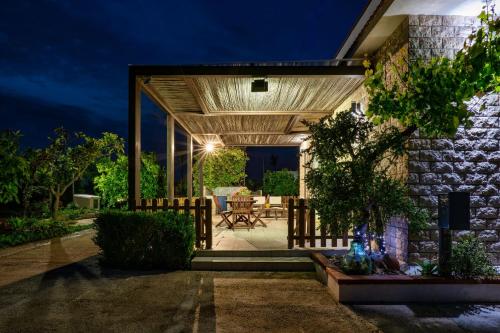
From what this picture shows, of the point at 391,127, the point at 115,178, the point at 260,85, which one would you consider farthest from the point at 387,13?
the point at 115,178

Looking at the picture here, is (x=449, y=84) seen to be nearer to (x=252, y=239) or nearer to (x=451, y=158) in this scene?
(x=451, y=158)

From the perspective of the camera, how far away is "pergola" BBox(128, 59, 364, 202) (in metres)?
6.14

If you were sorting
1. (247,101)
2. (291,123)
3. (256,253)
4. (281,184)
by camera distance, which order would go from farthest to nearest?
1. (281,184)
2. (291,123)
3. (247,101)
4. (256,253)

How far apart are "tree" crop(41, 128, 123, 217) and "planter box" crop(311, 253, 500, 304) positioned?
1108 centimetres

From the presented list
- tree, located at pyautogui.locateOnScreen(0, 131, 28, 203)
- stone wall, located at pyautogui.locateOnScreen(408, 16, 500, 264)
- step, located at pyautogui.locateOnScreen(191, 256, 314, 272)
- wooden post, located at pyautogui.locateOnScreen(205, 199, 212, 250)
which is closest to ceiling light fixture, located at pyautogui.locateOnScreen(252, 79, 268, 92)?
wooden post, located at pyautogui.locateOnScreen(205, 199, 212, 250)

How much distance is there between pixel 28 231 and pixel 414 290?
942 centimetres

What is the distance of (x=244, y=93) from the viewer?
7.30 m

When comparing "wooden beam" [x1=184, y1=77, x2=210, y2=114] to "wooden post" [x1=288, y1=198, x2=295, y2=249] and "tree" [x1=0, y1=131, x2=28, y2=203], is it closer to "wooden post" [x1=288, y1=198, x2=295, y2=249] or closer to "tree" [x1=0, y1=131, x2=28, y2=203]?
"wooden post" [x1=288, y1=198, x2=295, y2=249]

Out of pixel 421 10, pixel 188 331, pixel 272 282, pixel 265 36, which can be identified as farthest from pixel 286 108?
pixel 265 36

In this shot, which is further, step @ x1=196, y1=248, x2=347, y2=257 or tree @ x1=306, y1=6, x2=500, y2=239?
step @ x1=196, y1=248, x2=347, y2=257

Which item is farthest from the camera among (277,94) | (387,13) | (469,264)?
(277,94)

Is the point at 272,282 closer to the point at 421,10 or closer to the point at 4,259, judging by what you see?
the point at 421,10

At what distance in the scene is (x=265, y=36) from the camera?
246ft

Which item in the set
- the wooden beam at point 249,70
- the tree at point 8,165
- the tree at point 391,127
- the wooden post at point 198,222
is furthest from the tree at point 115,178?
the tree at point 391,127
